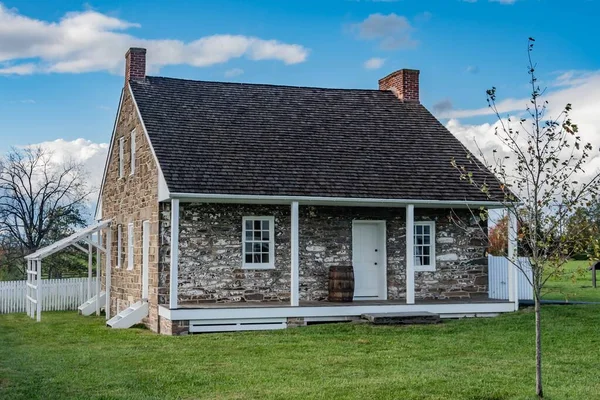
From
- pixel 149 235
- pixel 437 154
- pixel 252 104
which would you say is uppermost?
pixel 252 104

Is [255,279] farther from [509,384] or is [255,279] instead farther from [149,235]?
[509,384]

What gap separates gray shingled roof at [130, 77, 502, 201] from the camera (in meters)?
17.4

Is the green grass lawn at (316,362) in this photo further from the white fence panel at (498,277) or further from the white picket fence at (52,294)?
the white picket fence at (52,294)

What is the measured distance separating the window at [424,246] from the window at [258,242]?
160 inches

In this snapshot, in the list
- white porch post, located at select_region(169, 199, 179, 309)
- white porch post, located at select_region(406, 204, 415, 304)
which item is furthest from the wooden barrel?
white porch post, located at select_region(169, 199, 179, 309)

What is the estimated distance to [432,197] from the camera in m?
18.3

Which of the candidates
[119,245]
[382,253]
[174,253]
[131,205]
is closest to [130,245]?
[131,205]

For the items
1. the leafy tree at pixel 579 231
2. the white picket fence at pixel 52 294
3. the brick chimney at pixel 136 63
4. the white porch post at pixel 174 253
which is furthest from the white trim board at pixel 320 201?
the white picket fence at pixel 52 294

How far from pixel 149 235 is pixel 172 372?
7.42 meters

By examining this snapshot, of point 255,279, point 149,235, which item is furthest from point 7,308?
point 255,279

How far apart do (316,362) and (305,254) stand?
6.35m

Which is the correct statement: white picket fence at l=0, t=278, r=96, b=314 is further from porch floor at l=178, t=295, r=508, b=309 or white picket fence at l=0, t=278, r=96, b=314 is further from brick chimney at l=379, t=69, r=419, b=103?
brick chimney at l=379, t=69, r=419, b=103

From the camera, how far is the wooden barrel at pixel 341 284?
17969mm

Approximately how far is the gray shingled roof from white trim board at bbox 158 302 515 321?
8.89ft
